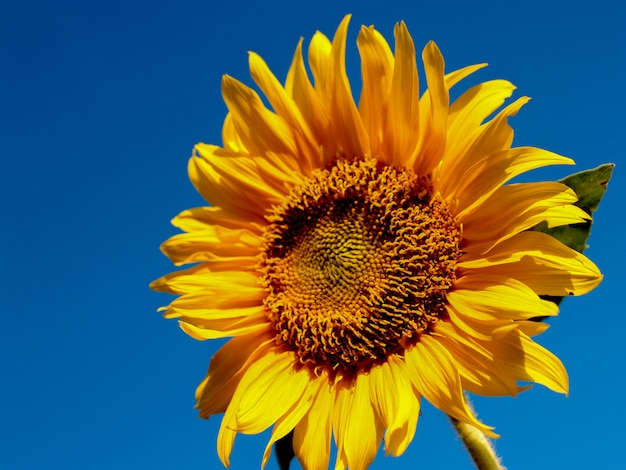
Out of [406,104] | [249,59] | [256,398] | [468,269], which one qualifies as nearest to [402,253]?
[468,269]

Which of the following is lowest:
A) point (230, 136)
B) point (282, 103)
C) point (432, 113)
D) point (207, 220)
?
point (432, 113)

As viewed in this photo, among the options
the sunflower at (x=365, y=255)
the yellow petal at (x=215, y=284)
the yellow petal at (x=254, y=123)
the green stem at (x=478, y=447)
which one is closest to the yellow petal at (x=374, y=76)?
the sunflower at (x=365, y=255)

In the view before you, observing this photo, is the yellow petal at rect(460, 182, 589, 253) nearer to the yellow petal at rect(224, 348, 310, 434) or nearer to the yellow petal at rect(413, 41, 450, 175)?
the yellow petal at rect(413, 41, 450, 175)

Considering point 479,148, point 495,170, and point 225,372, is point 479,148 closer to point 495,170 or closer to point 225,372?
point 495,170

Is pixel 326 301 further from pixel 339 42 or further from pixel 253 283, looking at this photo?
pixel 339 42

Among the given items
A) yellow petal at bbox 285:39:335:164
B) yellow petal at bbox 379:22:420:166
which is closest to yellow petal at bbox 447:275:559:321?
yellow petal at bbox 379:22:420:166

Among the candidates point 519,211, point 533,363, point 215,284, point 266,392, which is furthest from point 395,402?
point 215,284
